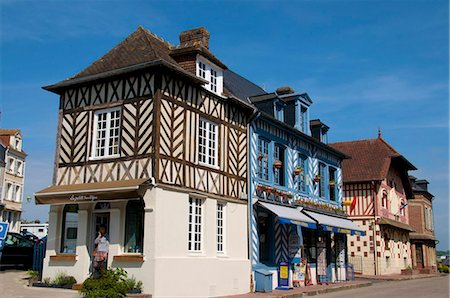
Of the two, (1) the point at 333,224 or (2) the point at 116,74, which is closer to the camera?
(2) the point at 116,74

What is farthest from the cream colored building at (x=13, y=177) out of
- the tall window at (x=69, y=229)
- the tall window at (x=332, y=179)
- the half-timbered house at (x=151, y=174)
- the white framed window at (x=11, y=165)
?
the half-timbered house at (x=151, y=174)

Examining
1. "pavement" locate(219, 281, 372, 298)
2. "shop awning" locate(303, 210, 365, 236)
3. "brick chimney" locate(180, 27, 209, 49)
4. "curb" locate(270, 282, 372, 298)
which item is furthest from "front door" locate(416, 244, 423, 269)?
"brick chimney" locate(180, 27, 209, 49)

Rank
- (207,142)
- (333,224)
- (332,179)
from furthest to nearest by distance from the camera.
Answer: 1. (332,179)
2. (333,224)
3. (207,142)

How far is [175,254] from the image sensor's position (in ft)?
43.1

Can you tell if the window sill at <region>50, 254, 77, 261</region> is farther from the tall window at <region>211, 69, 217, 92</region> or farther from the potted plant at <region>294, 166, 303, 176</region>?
the potted plant at <region>294, 166, 303, 176</region>

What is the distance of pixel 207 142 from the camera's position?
15250 millimetres

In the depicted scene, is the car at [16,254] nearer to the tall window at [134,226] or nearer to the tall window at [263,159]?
the tall window at [134,226]

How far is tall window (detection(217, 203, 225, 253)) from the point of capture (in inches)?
605

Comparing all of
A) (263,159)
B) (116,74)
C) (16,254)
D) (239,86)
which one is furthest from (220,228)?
(16,254)

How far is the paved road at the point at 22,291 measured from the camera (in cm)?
1194

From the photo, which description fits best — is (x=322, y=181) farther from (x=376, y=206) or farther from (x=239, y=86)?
(x=376, y=206)

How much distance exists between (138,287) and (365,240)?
65.1 feet

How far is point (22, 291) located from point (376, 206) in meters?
21.8

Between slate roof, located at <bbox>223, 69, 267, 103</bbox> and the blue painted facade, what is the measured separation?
761mm
